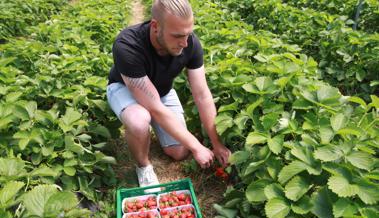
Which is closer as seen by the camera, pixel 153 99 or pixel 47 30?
pixel 153 99

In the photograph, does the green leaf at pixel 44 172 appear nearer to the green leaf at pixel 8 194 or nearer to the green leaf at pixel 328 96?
the green leaf at pixel 8 194

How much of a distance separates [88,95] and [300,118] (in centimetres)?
178

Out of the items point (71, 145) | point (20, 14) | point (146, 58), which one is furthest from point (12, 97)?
point (20, 14)

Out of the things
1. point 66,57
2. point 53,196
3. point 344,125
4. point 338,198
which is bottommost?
point 66,57

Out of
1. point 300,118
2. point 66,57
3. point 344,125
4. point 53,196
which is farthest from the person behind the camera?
point 66,57

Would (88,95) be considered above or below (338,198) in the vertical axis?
below

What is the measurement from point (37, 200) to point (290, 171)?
1222 mm

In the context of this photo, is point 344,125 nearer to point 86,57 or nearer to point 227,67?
point 227,67

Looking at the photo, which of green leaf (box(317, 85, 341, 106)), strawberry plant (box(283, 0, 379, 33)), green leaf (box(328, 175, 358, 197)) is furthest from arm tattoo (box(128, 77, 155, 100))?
strawberry plant (box(283, 0, 379, 33))

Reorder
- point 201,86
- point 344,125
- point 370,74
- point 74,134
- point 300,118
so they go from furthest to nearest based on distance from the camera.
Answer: point 370,74 < point 201,86 < point 74,134 < point 300,118 < point 344,125

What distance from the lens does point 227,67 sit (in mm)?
3049

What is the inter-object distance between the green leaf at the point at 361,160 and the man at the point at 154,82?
0.97 metres

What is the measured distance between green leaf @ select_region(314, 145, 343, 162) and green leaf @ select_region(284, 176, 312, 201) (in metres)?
0.15

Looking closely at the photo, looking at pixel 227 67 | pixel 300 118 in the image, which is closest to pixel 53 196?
pixel 300 118
